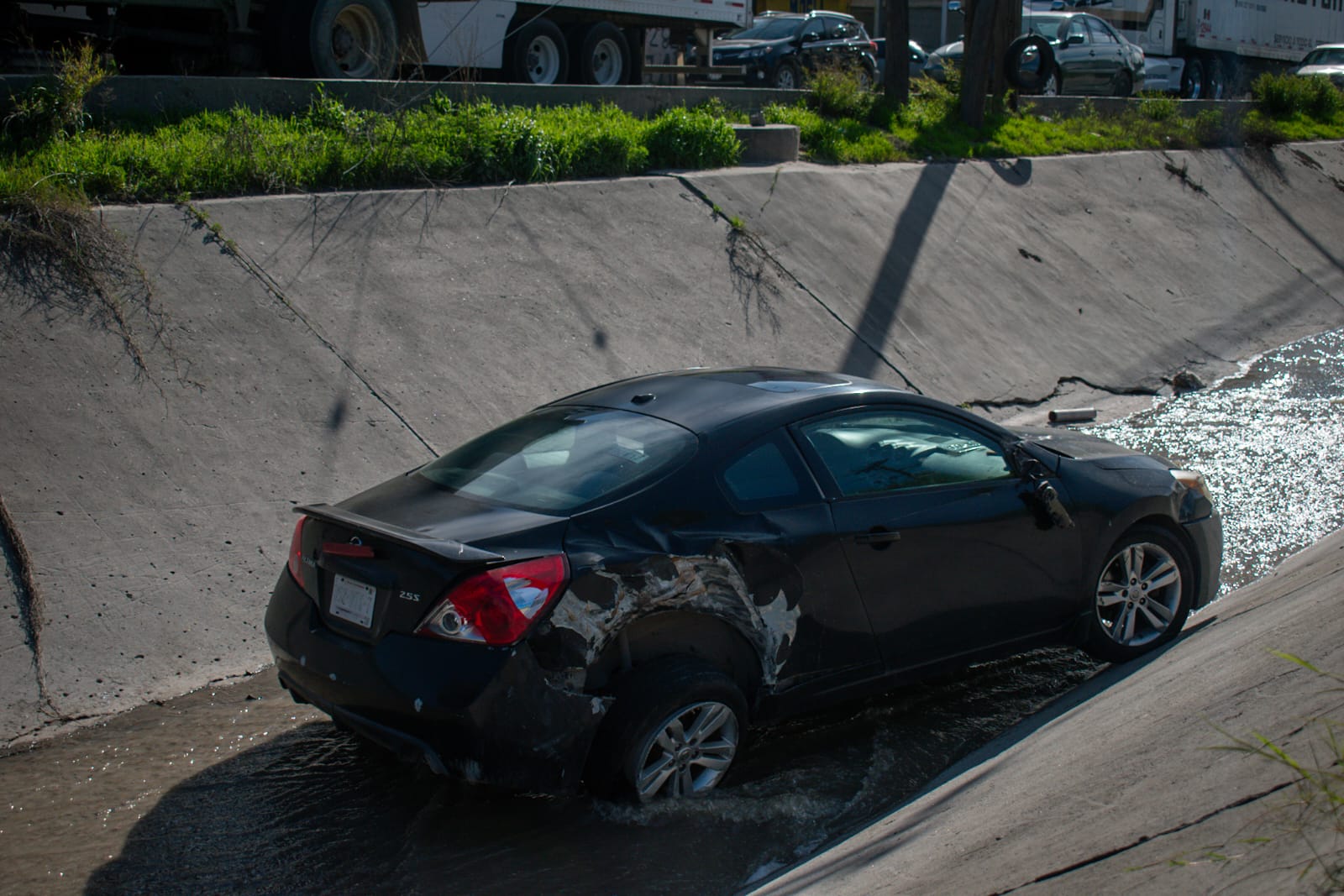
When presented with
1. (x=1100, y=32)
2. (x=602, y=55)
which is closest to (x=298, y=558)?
(x=602, y=55)

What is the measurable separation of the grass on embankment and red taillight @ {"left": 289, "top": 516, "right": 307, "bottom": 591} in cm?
411

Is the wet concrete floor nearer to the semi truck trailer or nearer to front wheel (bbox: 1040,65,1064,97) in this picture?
Result: the semi truck trailer

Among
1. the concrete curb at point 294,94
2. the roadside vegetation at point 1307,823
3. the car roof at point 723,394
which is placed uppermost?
the concrete curb at point 294,94

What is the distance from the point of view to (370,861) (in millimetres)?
3924

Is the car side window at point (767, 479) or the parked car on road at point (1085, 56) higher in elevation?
the parked car on road at point (1085, 56)

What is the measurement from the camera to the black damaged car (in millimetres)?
3865

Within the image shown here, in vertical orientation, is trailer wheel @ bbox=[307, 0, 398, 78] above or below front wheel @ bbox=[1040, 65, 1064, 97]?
below

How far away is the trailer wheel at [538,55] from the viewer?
14.9m

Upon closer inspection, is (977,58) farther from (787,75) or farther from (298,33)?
(298,33)

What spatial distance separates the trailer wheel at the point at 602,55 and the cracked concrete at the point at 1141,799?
512 inches

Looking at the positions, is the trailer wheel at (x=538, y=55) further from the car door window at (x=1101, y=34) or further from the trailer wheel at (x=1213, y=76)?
the trailer wheel at (x=1213, y=76)

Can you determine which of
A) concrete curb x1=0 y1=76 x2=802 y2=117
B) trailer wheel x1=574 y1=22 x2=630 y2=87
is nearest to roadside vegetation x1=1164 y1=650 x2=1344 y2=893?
concrete curb x1=0 y1=76 x2=802 y2=117

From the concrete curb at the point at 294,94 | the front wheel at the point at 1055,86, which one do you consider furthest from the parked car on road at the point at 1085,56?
the concrete curb at the point at 294,94

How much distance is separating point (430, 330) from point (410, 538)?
4466 mm
